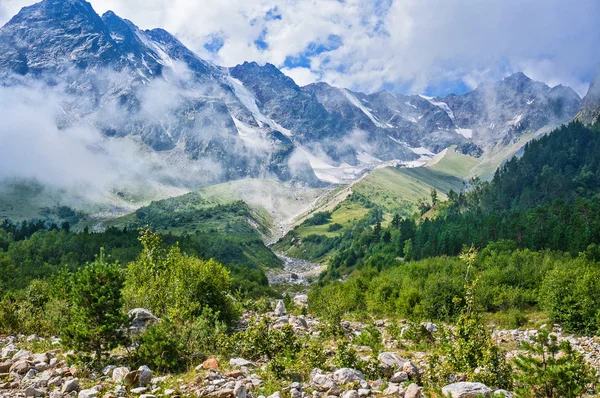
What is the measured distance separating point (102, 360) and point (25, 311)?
22.9 metres

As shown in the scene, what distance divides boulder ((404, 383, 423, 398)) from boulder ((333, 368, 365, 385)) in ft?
9.84

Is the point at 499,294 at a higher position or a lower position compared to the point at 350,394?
lower

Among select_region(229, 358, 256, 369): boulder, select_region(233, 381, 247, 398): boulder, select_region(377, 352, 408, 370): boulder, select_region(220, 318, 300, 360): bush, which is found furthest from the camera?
select_region(220, 318, 300, 360): bush

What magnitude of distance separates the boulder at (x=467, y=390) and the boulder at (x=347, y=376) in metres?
4.90

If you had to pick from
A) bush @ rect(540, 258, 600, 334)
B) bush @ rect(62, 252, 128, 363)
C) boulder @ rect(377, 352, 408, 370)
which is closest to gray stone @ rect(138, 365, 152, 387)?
bush @ rect(62, 252, 128, 363)

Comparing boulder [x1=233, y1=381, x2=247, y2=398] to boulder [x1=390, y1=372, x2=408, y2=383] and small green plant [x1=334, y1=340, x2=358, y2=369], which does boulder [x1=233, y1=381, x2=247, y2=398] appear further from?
boulder [x1=390, y1=372, x2=408, y2=383]

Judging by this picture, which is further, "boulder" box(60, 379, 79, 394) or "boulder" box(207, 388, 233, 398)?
"boulder" box(60, 379, 79, 394)

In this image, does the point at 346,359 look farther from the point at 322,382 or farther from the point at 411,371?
the point at 411,371

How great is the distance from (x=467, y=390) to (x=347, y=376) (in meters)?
6.37

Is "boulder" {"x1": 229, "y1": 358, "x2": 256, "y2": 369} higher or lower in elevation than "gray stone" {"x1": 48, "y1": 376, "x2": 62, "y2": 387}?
higher

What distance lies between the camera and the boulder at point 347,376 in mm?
22688

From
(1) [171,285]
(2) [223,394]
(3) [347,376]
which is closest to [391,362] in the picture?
(3) [347,376]

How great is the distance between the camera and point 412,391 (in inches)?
800

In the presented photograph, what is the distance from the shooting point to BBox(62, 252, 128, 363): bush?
991 inches
